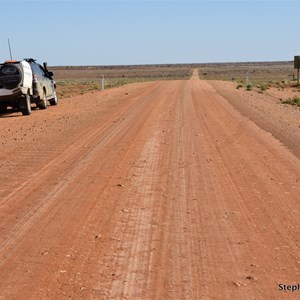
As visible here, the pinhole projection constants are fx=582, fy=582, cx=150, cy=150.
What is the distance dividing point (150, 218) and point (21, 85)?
1570 cm

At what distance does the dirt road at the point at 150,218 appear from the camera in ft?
17.2

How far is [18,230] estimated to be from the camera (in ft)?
22.4

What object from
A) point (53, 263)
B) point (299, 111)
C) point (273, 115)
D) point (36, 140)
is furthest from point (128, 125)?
point (53, 263)

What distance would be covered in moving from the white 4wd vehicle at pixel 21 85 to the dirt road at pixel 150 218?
793 centimetres

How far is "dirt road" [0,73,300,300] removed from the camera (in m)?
5.23

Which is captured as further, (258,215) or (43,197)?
(43,197)

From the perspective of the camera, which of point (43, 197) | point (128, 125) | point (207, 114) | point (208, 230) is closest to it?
point (208, 230)

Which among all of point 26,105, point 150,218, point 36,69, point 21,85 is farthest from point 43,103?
point 150,218

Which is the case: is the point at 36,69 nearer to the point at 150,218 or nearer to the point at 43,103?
the point at 43,103

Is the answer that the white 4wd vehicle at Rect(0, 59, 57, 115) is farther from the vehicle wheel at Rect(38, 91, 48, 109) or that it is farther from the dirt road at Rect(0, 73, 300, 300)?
the dirt road at Rect(0, 73, 300, 300)

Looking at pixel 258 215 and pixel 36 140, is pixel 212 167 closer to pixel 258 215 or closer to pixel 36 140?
pixel 258 215

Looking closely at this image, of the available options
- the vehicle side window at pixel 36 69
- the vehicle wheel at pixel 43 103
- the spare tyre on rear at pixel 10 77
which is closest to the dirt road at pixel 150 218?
the spare tyre on rear at pixel 10 77

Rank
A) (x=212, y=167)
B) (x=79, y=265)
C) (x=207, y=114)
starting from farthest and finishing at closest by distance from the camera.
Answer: (x=207, y=114) → (x=212, y=167) → (x=79, y=265)

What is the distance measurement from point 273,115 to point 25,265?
52.9 feet
